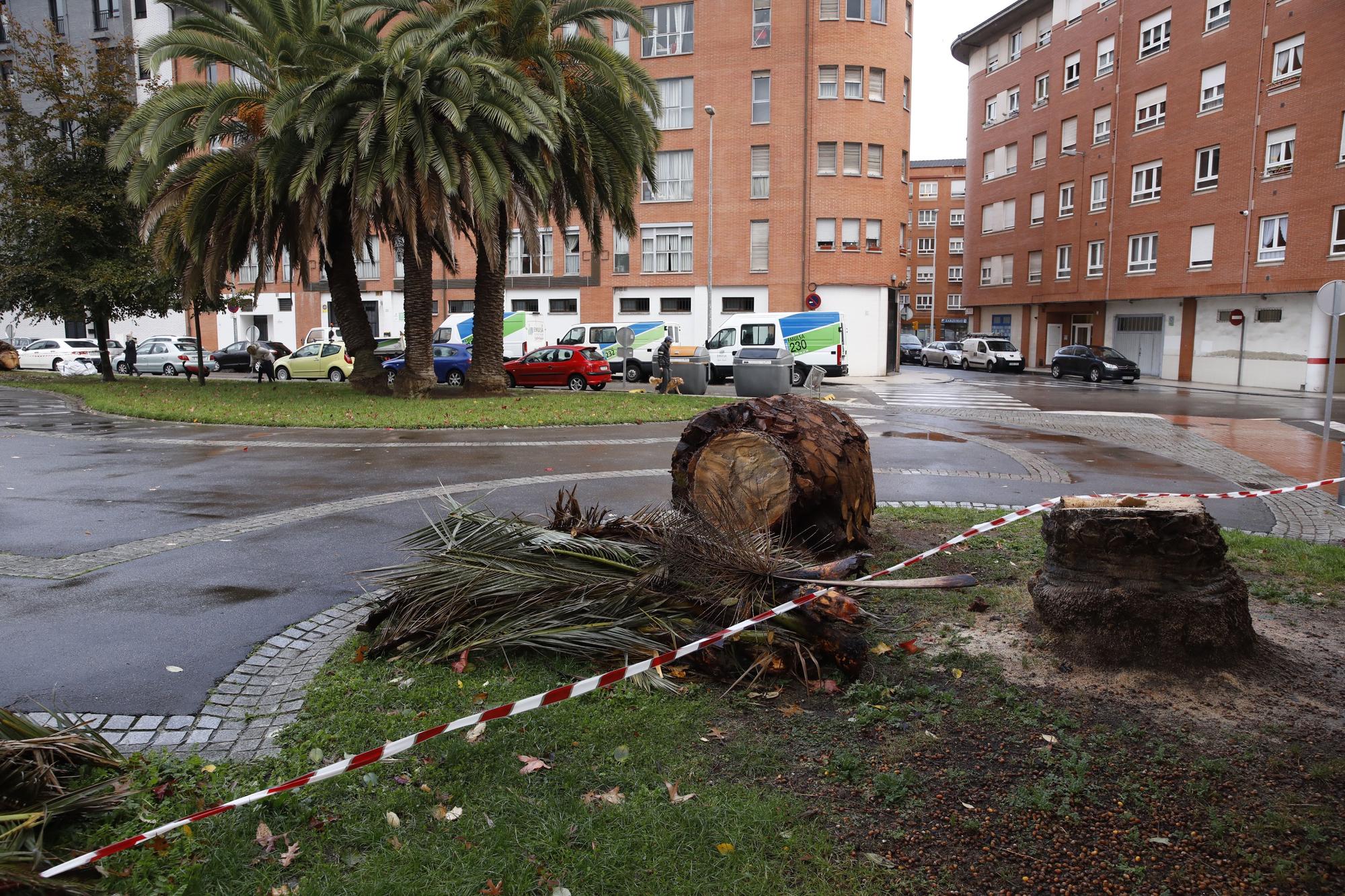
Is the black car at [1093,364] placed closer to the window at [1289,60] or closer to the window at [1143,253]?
the window at [1143,253]

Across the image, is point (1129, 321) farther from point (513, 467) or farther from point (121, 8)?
point (121, 8)

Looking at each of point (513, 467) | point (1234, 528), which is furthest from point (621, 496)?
point (1234, 528)

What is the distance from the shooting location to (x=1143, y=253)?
39812 millimetres

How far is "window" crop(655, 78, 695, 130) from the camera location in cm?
4141

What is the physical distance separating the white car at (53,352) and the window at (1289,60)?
47.0 m

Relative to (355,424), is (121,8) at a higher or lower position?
higher

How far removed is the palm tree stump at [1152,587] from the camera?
4.39m

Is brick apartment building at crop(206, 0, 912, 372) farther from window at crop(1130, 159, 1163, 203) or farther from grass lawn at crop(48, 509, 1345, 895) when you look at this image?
grass lawn at crop(48, 509, 1345, 895)

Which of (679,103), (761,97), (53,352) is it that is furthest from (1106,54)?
(53,352)

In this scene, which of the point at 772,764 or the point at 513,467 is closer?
the point at 772,764

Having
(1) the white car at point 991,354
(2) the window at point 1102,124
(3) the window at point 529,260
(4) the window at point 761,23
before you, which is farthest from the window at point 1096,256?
(3) the window at point 529,260

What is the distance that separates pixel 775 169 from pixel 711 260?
5.26m

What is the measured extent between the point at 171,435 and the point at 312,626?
1174 centimetres

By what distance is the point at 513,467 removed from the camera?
11969 mm
